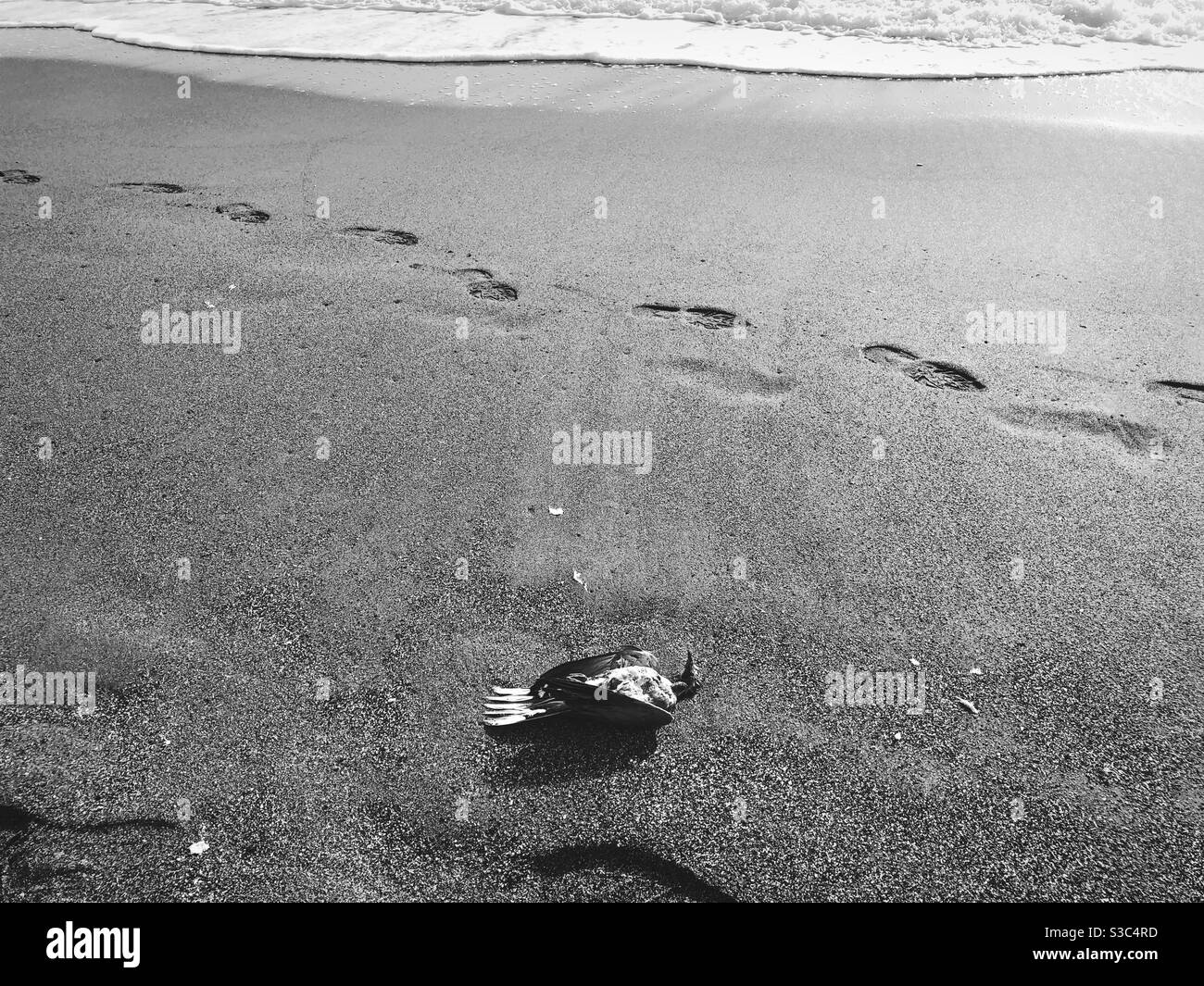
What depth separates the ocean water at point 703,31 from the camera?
8180 millimetres

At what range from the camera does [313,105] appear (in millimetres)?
7172

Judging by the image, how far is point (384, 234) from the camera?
5.27m

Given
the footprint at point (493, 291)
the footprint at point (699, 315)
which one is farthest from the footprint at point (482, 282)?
the footprint at point (699, 315)

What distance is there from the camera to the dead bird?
8.68ft

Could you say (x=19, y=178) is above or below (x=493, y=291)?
above

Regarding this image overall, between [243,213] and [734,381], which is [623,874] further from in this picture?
[243,213]

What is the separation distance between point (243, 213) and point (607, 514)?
3597mm

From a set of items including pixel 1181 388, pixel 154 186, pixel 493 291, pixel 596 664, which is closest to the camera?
pixel 596 664

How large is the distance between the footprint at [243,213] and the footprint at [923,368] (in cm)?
380

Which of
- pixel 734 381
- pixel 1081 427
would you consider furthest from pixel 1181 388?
pixel 734 381
